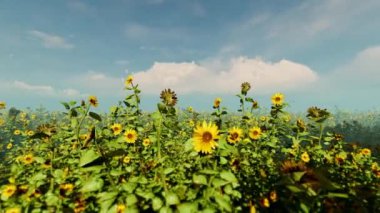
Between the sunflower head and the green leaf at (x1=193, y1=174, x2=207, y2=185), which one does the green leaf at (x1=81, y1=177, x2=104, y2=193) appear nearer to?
the green leaf at (x1=193, y1=174, x2=207, y2=185)

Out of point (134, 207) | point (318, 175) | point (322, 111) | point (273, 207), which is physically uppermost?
point (322, 111)

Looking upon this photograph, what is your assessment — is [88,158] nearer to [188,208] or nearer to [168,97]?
[188,208]

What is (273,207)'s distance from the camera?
369cm

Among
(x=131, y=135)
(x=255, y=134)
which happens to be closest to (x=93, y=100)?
(x=131, y=135)

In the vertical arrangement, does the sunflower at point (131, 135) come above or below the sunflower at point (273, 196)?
above

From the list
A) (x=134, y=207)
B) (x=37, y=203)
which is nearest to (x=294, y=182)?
(x=134, y=207)

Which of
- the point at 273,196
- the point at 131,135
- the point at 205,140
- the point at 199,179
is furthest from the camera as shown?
the point at 131,135

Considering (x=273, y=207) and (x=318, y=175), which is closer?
(x=318, y=175)

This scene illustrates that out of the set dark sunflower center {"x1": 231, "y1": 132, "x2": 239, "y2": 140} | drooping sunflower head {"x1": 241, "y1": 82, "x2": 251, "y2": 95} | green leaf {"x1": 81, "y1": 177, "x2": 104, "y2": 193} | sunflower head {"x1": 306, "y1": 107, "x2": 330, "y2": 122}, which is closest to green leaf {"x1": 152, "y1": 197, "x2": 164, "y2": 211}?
green leaf {"x1": 81, "y1": 177, "x2": 104, "y2": 193}

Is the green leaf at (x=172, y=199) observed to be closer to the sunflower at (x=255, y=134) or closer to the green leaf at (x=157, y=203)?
the green leaf at (x=157, y=203)

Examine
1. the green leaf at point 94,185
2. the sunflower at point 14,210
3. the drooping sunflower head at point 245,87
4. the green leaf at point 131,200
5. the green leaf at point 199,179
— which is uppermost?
the drooping sunflower head at point 245,87

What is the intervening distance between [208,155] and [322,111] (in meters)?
4.21

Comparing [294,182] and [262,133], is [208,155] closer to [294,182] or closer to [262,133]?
[294,182]

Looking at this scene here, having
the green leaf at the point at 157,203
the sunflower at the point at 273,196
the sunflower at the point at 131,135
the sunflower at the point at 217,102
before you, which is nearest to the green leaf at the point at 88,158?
the green leaf at the point at 157,203
